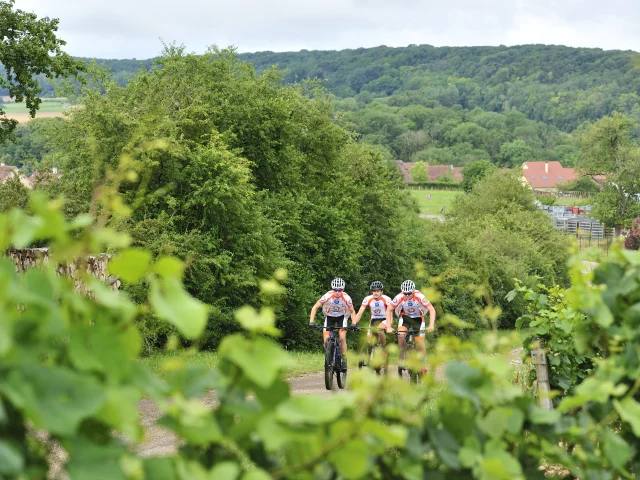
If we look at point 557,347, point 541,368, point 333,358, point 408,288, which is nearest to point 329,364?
point 333,358

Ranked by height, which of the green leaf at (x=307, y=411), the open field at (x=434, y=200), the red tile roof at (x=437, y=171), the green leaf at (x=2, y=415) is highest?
the green leaf at (x=2, y=415)

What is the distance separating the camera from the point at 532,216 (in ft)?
210

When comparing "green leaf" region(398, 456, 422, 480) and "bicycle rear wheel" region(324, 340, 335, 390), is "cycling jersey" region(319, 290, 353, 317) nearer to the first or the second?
"bicycle rear wheel" region(324, 340, 335, 390)

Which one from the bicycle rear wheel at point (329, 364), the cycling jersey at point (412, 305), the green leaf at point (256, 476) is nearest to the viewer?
the green leaf at point (256, 476)

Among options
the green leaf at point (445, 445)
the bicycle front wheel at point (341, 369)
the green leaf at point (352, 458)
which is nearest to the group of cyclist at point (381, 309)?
the bicycle front wheel at point (341, 369)

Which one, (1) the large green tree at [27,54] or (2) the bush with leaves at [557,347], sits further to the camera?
(1) the large green tree at [27,54]

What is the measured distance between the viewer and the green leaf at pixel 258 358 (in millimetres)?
1788

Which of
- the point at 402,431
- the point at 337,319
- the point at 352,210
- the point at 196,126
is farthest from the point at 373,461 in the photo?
the point at 352,210

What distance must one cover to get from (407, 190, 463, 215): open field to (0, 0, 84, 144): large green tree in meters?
86.1

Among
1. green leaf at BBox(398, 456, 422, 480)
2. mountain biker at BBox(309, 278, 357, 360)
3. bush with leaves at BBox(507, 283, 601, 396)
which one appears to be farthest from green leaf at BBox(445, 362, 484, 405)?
mountain biker at BBox(309, 278, 357, 360)

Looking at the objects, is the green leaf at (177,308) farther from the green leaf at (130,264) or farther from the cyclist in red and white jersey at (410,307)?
the cyclist in red and white jersey at (410,307)

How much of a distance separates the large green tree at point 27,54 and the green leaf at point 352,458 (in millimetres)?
21168

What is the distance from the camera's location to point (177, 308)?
173 cm

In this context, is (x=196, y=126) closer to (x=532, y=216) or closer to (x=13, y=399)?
(x=13, y=399)
